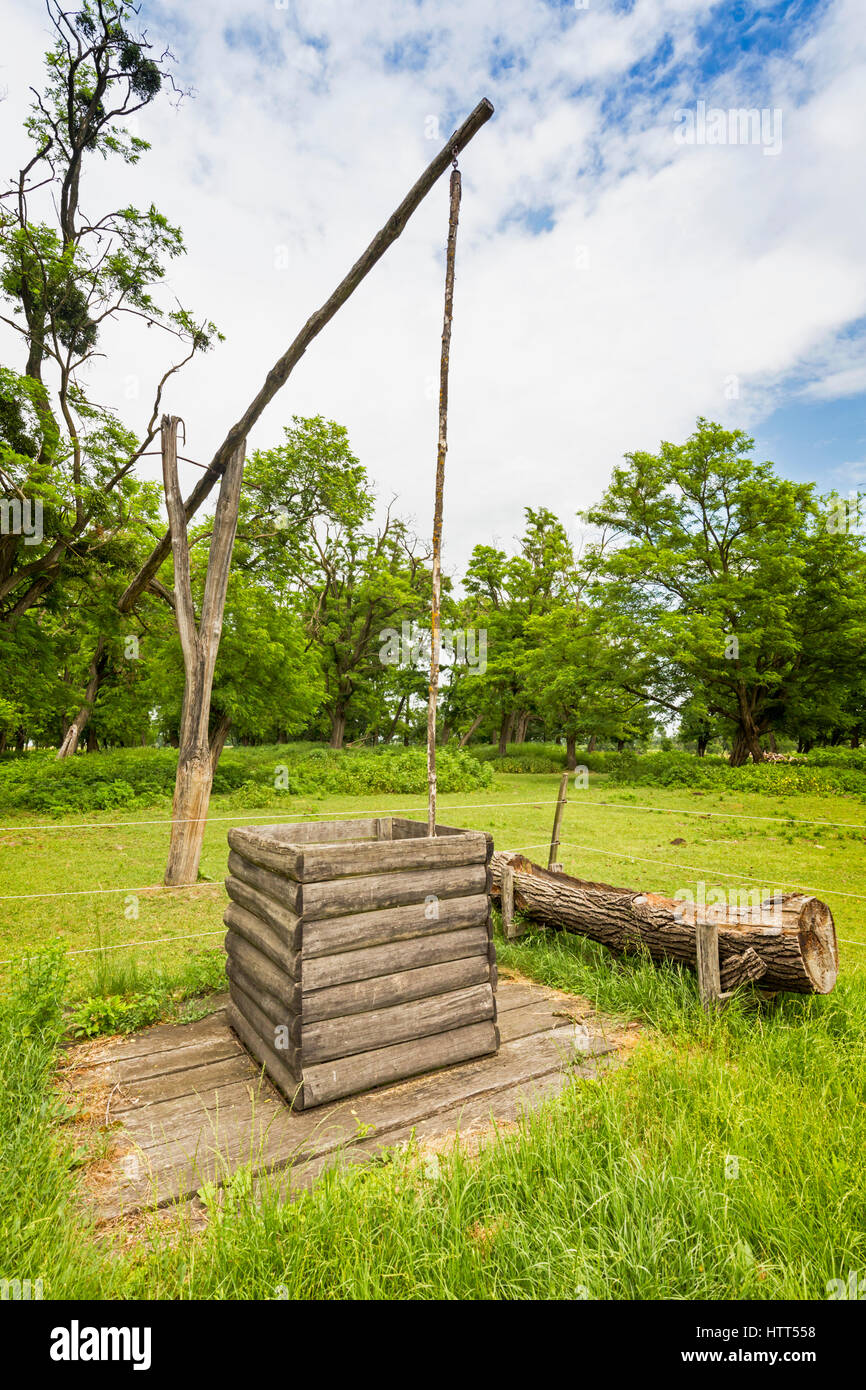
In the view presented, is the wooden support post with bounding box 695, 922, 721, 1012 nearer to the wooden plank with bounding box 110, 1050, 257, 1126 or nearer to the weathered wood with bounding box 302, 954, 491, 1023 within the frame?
the weathered wood with bounding box 302, 954, 491, 1023

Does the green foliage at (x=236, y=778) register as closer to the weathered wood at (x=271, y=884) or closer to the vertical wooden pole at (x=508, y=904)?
the vertical wooden pole at (x=508, y=904)

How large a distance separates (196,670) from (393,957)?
19.5ft

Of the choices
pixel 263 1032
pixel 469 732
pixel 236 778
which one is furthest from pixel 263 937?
pixel 469 732

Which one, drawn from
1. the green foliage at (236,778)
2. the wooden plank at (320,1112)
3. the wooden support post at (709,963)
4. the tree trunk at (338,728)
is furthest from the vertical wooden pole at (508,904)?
the tree trunk at (338,728)

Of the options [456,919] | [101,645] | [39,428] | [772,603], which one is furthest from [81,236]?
[772,603]

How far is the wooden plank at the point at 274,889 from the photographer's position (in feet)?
9.26

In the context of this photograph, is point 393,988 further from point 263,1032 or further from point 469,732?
point 469,732

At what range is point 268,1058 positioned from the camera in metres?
3.04

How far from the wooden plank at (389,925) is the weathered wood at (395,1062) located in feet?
1.65

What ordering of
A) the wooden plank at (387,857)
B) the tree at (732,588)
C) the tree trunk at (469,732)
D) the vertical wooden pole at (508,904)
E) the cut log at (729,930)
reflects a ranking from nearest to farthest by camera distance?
the wooden plank at (387,857) → the cut log at (729,930) → the vertical wooden pole at (508,904) → the tree at (732,588) → the tree trunk at (469,732)

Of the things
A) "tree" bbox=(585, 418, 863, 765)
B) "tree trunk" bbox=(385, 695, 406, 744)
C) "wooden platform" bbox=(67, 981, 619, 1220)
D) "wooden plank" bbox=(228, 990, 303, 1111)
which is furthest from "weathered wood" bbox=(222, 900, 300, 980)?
"tree trunk" bbox=(385, 695, 406, 744)

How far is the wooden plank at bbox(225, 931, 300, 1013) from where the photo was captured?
9.08 feet
